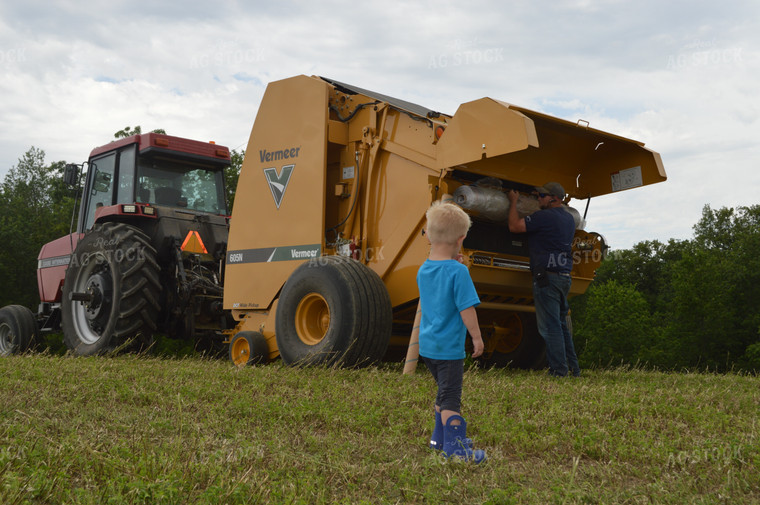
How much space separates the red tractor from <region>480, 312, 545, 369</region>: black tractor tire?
12.2 ft

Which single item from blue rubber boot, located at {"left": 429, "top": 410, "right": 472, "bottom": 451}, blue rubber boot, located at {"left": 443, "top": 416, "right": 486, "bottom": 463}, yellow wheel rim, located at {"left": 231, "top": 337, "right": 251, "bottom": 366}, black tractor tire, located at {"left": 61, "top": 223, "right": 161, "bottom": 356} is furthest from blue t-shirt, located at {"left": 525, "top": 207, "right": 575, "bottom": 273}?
black tractor tire, located at {"left": 61, "top": 223, "right": 161, "bottom": 356}

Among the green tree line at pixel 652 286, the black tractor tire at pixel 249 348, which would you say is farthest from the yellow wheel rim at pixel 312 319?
the green tree line at pixel 652 286

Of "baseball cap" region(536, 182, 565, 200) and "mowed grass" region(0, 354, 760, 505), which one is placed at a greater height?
"baseball cap" region(536, 182, 565, 200)

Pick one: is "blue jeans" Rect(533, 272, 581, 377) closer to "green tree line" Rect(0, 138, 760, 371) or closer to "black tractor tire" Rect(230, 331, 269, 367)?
"black tractor tire" Rect(230, 331, 269, 367)

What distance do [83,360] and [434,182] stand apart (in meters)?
3.92

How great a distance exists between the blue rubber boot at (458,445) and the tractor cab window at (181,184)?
7549mm

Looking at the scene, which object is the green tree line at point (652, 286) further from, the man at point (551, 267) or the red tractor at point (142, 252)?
the man at point (551, 267)

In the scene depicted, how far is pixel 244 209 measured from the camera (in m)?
8.53

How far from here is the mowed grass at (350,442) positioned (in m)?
2.70

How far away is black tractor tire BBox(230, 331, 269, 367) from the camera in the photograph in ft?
25.2

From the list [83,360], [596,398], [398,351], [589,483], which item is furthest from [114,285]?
[589,483]
